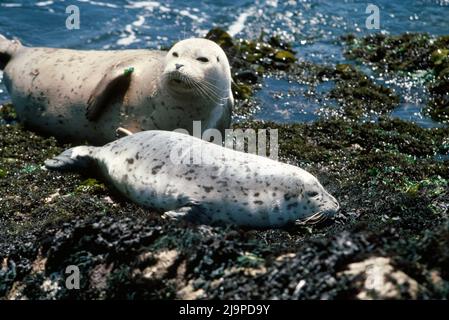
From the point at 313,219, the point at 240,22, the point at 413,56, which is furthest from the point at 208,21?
the point at 313,219

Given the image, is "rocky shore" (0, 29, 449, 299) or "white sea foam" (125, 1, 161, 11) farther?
"white sea foam" (125, 1, 161, 11)

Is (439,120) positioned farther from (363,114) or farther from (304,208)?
(304,208)

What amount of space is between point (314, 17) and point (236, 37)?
6.18 feet

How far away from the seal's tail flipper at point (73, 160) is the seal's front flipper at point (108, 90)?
843 mm

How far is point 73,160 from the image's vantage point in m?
7.24

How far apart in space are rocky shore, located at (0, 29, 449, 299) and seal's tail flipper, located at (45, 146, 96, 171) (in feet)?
0.35

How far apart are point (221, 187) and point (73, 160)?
183 centimetres

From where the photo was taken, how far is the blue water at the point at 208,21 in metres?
13.0

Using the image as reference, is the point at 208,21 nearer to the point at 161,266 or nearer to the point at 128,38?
the point at 128,38

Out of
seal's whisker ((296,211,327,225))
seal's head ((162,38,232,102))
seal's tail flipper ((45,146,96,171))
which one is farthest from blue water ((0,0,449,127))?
seal's whisker ((296,211,327,225))

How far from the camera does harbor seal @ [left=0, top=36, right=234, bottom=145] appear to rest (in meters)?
7.48

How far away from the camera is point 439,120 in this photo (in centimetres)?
979

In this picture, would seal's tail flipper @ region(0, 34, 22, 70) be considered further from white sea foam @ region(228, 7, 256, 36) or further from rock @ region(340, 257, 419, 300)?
rock @ region(340, 257, 419, 300)

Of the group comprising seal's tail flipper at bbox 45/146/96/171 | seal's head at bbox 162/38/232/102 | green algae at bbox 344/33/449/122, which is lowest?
green algae at bbox 344/33/449/122
